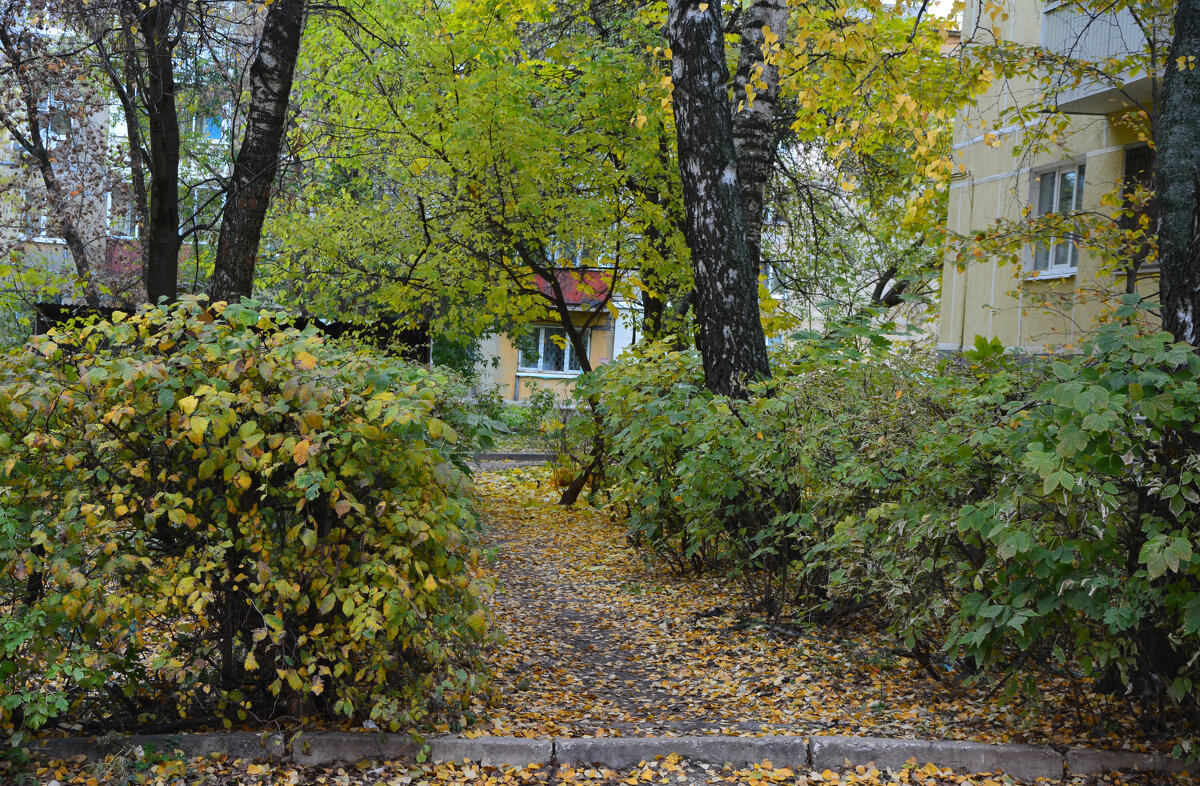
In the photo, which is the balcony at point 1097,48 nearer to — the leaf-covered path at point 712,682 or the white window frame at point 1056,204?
the white window frame at point 1056,204

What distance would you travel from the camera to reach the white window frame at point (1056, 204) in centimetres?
1336

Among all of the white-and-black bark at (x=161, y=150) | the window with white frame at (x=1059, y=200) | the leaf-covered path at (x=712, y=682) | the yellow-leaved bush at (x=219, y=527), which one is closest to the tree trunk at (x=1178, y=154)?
the leaf-covered path at (x=712, y=682)

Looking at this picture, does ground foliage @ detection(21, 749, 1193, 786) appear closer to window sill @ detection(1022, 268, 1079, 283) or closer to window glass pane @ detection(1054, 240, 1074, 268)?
window sill @ detection(1022, 268, 1079, 283)

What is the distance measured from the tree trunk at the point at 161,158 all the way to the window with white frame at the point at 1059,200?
11.5m

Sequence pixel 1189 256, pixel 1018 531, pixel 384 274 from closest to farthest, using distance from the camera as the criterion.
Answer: pixel 1018 531 < pixel 1189 256 < pixel 384 274

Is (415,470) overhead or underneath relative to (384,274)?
underneath

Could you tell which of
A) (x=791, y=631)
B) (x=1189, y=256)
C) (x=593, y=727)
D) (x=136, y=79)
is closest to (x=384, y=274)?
(x=136, y=79)

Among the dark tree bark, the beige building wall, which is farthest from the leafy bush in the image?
the beige building wall

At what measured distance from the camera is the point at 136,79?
6.93 metres

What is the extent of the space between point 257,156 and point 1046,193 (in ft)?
39.5

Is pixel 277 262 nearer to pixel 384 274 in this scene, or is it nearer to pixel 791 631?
pixel 384 274

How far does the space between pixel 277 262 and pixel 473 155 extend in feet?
18.4

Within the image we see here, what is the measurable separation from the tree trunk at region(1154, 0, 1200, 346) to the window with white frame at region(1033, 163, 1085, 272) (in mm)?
9780

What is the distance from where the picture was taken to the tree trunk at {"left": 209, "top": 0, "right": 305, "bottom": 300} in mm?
6824
